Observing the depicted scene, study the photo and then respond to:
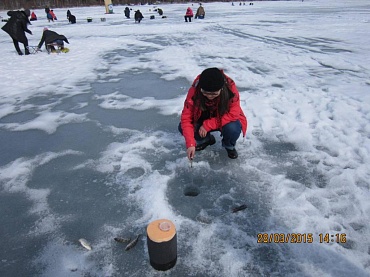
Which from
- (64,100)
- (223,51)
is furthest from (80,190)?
(223,51)

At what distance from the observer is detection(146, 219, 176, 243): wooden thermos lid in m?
1.42

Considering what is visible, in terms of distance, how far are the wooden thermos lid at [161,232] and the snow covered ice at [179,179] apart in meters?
0.41

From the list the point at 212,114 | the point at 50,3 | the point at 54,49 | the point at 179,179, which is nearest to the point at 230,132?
the point at 212,114

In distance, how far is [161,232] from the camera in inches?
56.2

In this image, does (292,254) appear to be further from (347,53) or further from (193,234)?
(347,53)

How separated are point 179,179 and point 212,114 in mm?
750

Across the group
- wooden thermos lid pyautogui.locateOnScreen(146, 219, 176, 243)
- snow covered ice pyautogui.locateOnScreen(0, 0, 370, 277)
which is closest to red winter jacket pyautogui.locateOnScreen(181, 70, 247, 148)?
snow covered ice pyautogui.locateOnScreen(0, 0, 370, 277)

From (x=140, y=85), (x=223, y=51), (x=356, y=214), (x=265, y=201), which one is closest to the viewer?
(x=356, y=214)

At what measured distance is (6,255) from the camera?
184 centimetres

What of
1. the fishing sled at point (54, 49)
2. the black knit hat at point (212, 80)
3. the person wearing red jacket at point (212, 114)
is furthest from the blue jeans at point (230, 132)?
the fishing sled at point (54, 49)

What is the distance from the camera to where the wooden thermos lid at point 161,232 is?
1415 mm

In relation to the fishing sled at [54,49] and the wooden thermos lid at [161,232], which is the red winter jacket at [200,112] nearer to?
the wooden thermos lid at [161,232]

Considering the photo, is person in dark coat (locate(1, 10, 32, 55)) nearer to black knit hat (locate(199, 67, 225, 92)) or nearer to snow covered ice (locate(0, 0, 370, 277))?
snow covered ice (locate(0, 0, 370, 277))

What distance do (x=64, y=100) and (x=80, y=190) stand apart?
2.80 metres
